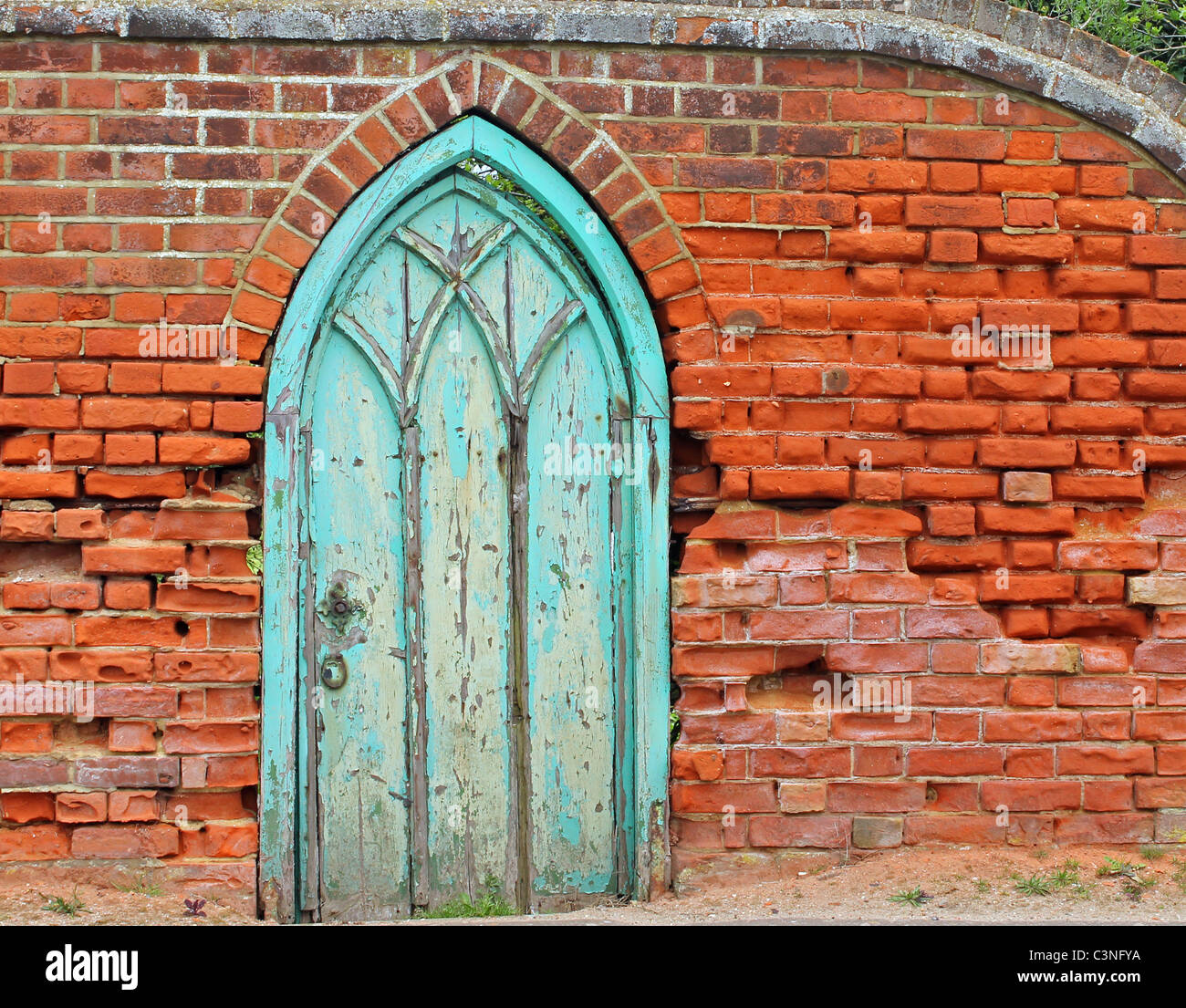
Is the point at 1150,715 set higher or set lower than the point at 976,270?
lower

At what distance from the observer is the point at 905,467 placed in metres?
3.04

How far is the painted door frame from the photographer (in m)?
2.96

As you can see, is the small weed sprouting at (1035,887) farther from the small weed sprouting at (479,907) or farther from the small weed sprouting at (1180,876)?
the small weed sprouting at (479,907)

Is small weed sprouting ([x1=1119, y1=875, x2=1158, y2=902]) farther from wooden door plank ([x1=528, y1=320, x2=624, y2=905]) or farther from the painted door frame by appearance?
wooden door plank ([x1=528, y1=320, x2=624, y2=905])

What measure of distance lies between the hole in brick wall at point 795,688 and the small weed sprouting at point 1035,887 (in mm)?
742

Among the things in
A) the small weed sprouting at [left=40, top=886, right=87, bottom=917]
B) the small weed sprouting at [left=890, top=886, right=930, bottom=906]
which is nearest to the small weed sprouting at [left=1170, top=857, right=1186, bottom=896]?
the small weed sprouting at [left=890, top=886, right=930, bottom=906]

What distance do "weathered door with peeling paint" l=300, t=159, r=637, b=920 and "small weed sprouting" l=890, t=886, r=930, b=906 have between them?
32.0 inches

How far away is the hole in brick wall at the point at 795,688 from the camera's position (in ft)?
9.98

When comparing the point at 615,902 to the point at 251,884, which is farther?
the point at 615,902

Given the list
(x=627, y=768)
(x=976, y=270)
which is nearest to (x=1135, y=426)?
(x=976, y=270)

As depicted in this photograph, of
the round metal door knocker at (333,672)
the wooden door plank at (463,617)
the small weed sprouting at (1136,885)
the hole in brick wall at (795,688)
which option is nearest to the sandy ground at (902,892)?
the small weed sprouting at (1136,885)

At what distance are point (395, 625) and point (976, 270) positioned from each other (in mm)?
2147

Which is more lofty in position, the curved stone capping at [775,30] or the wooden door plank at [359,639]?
the curved stone capping at [775,30]

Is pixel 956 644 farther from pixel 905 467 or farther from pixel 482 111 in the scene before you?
pixel 482 111
